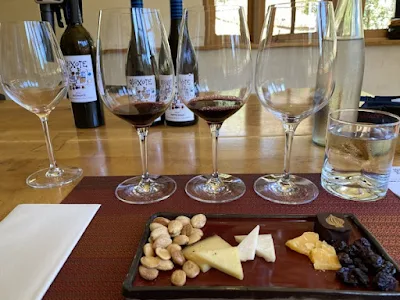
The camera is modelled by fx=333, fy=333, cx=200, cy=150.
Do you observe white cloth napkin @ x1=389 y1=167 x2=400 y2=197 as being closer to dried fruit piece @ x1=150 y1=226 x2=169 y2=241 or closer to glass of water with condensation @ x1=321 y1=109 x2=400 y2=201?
glass of water with condensation @ x1=321 y1=109 x2=400 y2=201

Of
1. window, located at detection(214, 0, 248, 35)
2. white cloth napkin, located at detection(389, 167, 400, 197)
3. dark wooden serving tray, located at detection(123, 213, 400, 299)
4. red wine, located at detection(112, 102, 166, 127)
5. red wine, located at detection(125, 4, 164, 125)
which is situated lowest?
white cloth napkin, located at detection(389, 167, 400, 197)

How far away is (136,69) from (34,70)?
0.22 metres

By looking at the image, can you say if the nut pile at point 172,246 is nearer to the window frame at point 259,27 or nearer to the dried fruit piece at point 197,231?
the dried fruit piece at point 197,231

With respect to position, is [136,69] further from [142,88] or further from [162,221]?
[162,221]

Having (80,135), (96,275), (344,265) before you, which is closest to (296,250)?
(344,265)

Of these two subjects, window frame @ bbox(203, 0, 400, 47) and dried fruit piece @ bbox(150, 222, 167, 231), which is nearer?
dried fruit piece @ bbox(150, 222, 167, 231)

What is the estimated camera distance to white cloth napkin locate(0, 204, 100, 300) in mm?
321

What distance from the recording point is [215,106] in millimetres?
495

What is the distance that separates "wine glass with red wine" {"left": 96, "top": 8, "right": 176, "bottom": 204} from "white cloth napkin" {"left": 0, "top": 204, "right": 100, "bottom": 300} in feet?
0.29

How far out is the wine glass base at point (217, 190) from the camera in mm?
492

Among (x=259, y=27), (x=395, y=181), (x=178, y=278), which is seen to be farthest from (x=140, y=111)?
(x=259, y=27)

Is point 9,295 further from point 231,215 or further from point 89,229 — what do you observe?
point 231,215

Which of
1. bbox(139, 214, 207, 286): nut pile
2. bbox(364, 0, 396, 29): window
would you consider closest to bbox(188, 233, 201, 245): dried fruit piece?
bbox(139, 214, 207, 286): nut pile

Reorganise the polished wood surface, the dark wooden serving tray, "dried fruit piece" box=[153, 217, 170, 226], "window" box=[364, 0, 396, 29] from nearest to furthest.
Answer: the dark wooden serving tray → "dried fruit piece" box=[153, 217, 170, 226] → the polished wood surface → "window" box=[364, 0, 396, 29]
